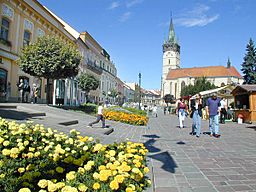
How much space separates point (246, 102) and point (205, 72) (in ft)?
300

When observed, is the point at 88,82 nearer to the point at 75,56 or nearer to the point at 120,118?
the point at 75,56

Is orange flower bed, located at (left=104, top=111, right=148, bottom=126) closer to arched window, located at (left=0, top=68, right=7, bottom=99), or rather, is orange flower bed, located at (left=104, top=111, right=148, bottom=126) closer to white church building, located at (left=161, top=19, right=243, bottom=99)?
arched window, located at (left=0, top=68, right=7, bottom=99)

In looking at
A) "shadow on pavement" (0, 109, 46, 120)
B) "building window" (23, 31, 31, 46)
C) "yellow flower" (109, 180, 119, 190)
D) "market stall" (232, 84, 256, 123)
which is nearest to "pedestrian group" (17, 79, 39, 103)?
"building window" (23, 31, 31, 46)

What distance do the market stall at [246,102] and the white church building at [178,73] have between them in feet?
251

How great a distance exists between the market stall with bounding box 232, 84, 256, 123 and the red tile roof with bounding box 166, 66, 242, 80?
83950 mm

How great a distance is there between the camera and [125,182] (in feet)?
8.57

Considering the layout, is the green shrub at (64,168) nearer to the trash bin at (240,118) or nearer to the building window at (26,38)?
the trash bin at (240,118)

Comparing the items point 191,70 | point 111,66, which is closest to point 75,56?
point 111,66

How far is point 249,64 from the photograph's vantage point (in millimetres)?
44312

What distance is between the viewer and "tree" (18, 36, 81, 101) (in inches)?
654

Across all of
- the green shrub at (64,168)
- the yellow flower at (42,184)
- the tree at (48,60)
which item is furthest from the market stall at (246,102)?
the yellow flower at (42,184)

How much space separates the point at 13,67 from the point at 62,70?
600 centimetres

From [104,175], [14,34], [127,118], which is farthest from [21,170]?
[14,34]

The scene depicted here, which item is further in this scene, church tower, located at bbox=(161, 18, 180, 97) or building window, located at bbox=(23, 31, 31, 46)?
church tower, located at bbox=(161, 18, 180, 97)
